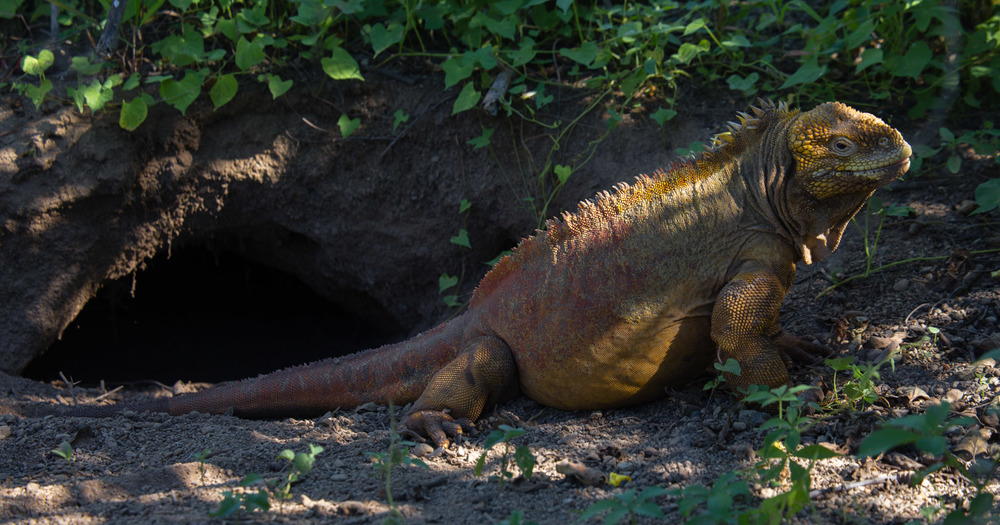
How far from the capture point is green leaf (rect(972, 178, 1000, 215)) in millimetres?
3729

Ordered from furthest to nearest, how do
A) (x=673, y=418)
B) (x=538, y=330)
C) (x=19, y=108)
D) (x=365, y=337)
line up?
(x=365, y=337) → (x=19, y=108) → (x=538, y=330) → (x=673, y=418)

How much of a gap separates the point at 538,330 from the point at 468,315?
54 centimetres

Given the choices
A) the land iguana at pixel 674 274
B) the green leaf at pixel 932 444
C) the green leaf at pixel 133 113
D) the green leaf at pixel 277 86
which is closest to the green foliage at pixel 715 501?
the green leaf at pixel 932 444

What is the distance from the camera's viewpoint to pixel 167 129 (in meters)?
5.52

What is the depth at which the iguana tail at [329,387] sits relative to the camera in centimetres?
417

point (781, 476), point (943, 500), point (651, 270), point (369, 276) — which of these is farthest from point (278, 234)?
point (943, 500)

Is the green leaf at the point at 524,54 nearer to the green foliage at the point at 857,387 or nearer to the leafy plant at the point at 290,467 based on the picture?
the green foliage at the point at 857,387

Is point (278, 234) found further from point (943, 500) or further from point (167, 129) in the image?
point (943, 500)

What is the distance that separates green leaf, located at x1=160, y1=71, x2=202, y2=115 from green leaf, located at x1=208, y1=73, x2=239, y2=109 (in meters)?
0.11

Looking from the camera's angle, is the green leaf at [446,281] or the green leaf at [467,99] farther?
the green leaf at [446,281]

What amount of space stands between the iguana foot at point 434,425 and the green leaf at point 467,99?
2.37 m

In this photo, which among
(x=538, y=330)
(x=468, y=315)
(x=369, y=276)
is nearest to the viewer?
(x=538, y=330)

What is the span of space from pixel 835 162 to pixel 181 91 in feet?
14.0

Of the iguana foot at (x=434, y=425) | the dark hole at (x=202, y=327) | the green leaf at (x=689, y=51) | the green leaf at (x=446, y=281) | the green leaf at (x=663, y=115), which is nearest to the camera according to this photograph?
the iguana foot at (x=434, y=425)
